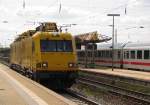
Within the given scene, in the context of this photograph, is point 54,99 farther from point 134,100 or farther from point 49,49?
point 49,49

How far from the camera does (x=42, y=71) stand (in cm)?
2281

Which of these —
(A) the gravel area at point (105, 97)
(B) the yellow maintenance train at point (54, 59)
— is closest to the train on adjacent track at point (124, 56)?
(A) the gravel area at point (105, 97)

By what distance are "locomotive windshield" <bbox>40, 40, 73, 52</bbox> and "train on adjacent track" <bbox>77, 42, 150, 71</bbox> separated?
63.7 ft

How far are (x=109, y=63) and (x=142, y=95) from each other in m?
33.1

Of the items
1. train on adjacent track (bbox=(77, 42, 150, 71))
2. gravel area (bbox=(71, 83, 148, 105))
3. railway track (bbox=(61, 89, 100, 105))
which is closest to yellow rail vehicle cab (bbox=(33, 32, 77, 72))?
railway track (bbox=(61, 89, 100, 105))

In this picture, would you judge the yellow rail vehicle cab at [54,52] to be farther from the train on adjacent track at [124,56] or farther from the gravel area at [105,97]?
the train on adjacent track at [124,56]

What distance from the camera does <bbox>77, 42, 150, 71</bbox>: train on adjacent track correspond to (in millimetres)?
43222

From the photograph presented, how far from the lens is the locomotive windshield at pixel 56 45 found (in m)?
23.5

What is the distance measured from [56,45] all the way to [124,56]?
87.7 feet

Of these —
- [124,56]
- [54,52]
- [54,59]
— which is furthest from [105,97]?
A: [124,56]

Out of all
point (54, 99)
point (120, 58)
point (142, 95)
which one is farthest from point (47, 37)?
point (120, 58)

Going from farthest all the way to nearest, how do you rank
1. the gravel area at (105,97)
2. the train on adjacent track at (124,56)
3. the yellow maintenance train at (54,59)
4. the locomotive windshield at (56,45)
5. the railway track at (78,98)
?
the train on adjacent track at (124,56) < the locomotive windshield at (56,45) < the yellow maintenance train at (54,59) < the gravel area at (105,97) < the railway track at (78,98)

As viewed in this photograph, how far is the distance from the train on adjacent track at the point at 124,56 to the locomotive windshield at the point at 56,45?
63.7ft

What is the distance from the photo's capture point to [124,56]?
4966 centimetres
